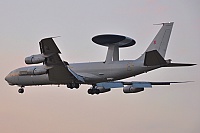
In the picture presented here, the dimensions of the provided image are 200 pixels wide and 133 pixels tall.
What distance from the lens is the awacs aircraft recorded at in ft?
186

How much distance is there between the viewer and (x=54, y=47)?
5616 cm

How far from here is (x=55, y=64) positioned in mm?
59219

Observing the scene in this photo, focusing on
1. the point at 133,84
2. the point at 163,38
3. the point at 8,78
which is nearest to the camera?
the point at 163,38

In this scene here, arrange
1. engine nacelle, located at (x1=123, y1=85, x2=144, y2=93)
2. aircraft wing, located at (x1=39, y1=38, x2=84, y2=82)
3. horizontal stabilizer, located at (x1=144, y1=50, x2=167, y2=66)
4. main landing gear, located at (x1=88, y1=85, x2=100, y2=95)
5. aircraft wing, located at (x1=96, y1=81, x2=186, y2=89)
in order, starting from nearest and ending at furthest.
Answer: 1. horizontal stabilizer, located at (x1=144, y1=50, x2=167, y2=66)
2. aircraft wing, located at (x1=39, y1=38, x2=84, y2=82)
3. main landing gear, located at (x1=88, y1=85, x2=100, y2=95)
4. aircraft wing, located at (x1=96, y1=81, x2=186, y2=89)
5. engine nacelle, located at (x1=123, y1=85, x2=144, y2=93)

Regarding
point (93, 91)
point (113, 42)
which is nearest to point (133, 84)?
point (93, 91)

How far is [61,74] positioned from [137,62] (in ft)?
25.2

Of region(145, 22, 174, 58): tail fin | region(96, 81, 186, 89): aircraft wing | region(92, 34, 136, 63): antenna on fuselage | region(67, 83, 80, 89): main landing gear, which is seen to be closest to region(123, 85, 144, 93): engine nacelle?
region(96, 81, 186, 89): aircraft wing

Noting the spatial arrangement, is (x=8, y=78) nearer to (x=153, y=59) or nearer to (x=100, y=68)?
(x=100, y=68)

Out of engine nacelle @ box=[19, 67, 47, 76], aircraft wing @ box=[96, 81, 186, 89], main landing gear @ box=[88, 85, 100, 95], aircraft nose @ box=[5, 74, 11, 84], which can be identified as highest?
engine nacelle @ box=[19, 67, 47, 76]

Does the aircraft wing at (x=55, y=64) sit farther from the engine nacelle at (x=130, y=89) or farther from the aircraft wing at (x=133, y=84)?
the engine nacelle at (x=130, y=89)

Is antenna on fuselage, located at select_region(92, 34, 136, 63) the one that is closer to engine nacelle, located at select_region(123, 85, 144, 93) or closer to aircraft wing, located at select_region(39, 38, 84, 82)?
engine nacelle, located at select_region(123, 85, 144, 93)

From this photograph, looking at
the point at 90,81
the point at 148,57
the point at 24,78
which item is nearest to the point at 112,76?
the point at 90,81

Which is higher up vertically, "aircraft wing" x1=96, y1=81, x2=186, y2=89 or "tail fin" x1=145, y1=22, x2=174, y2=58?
"tail fin" x1=145, y1=22, x2=174, y2=58

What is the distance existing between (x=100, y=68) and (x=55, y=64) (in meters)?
5.55
